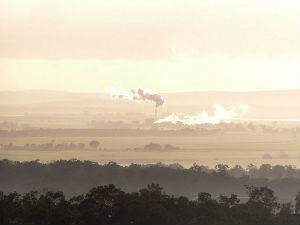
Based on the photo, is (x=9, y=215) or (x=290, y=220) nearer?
(x=9, y=215)

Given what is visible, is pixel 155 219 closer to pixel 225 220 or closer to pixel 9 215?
pixel 225 220

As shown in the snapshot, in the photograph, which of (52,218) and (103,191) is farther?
(103,191)

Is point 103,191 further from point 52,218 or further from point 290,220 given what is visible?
point 290,220

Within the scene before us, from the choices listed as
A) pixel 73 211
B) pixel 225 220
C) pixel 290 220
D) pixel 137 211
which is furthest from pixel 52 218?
pixel 290 220

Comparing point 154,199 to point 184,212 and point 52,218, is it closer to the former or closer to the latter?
point 184,212

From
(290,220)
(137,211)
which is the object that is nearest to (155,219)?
(137,211)
